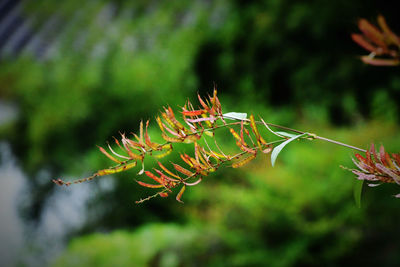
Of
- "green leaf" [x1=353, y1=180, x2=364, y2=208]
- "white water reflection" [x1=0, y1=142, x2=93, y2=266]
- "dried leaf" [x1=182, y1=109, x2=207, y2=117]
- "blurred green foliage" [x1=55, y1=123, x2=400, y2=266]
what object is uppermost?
"dried leaf" [x1=182, y1=109, x2=207, y2=117]

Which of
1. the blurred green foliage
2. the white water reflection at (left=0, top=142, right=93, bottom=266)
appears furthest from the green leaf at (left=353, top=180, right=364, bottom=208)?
the white water reflection at (left=0, top=142, right=93, bottom=266)

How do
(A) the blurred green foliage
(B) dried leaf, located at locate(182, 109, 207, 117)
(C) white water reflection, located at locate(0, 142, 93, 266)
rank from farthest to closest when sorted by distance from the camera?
(C) white water reflection, located at locate(0, 142, 93, 266) < (A) the blurred green foliage < (B) dried leaf, located at locate(182, 109, 207, 117)

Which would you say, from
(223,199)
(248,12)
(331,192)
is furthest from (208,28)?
(331,192)

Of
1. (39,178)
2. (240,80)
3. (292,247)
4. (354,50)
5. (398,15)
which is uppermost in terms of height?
(398,15)

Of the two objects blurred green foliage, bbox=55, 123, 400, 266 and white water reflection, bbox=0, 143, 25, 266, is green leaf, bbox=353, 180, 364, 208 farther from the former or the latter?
white water reflection, bbox=0, 143, 25, 266

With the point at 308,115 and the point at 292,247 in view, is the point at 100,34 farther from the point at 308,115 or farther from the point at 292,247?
the point at 292,247

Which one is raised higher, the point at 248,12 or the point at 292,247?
the point at 248,12

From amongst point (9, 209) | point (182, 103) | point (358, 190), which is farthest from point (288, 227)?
point (9, 209)

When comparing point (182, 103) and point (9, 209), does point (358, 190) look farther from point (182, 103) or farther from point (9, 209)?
point (9, 209)

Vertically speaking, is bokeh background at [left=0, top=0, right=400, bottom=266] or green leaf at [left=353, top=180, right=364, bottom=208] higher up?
green leaf at [left=353, top=180, right=364, bottom=208]
